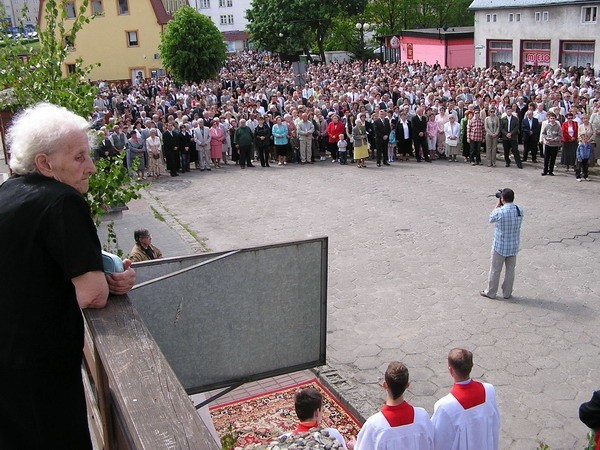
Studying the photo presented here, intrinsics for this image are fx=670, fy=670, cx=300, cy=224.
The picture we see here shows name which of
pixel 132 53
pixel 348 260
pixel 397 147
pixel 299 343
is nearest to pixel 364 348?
pixel 348 260

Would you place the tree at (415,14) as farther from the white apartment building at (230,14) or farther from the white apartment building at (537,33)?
the white apartment building at (230,14)

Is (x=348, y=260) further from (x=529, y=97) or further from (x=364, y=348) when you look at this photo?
(x=529, y=97)

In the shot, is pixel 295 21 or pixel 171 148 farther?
pixel 295 21

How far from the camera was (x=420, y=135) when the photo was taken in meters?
20.1

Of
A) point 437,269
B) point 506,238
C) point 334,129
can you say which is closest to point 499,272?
point 506,238

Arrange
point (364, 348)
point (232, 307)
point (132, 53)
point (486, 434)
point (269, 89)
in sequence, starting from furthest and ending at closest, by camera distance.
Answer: point (132, 53), point (269, 89), point (364, 348), point (486, 434), point (232, 307)

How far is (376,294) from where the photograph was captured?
10.1 m

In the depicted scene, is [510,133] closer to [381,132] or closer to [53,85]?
[381,132]

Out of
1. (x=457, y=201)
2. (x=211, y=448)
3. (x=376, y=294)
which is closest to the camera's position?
(x=211, y=448)

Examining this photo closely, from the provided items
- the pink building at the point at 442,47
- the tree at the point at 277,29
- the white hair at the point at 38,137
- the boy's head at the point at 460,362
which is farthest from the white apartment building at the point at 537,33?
the white hair at the point at 38,137

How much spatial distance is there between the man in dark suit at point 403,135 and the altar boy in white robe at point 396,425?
53.2 feet

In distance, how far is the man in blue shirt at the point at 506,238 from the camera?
9.33 m

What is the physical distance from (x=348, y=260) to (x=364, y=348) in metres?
3.37

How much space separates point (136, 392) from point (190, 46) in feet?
107
